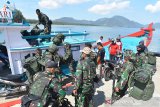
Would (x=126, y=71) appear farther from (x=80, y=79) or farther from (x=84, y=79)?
(x=80, y=79)

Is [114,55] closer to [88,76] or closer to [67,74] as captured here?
[67,74]

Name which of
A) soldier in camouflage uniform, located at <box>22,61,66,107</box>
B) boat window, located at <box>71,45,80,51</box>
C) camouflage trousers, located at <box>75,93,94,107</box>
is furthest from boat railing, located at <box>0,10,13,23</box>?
soldier in camouflage uniform, located at <box>22,61,66,107</box>

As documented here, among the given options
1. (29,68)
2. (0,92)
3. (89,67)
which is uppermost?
(89,67)

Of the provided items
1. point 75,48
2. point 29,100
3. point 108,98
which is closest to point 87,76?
point 29,100

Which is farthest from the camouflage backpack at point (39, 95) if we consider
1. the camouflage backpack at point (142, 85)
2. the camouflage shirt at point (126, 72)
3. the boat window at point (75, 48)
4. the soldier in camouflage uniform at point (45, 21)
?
the soldier in camouflage uniform at point (45, 21)

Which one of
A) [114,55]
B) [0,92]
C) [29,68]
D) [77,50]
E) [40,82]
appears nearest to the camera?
[40,82]

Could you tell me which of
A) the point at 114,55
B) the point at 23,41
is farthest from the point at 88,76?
the point at 114,55

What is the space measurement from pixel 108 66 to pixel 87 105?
183 inches

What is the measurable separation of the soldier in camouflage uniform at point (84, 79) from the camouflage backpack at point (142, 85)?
1.14 meters

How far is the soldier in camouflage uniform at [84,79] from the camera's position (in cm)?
570

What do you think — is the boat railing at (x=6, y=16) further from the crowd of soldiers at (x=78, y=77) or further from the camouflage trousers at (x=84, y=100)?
the camouflage trousers at (x=84, y=100)

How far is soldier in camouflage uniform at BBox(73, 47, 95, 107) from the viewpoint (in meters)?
5.70

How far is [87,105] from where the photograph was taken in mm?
6324

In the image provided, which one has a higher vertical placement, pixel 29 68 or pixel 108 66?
pixel 29 68
